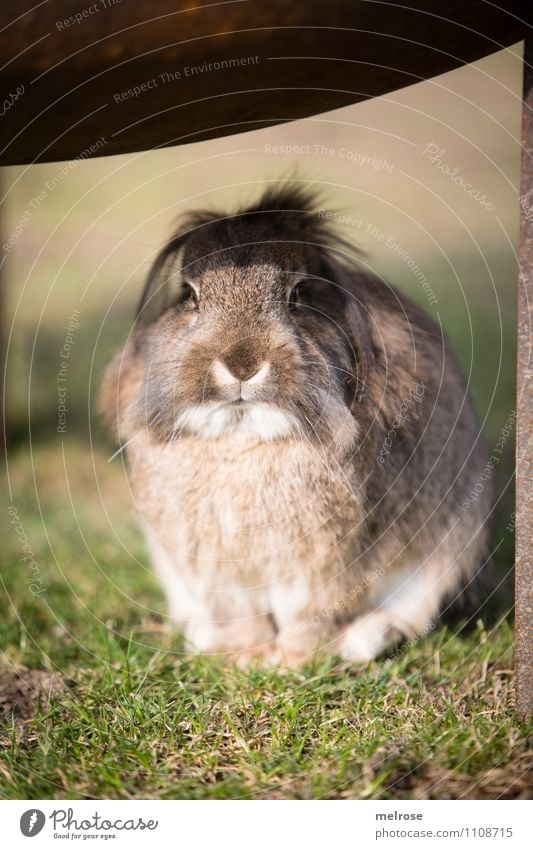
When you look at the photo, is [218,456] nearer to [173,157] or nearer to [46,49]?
[46,49]

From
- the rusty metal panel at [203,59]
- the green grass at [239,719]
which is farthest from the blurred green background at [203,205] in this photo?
the rusty metal panel at [203,59]

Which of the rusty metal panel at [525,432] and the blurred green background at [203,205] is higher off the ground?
the blurred green background at [203,205]

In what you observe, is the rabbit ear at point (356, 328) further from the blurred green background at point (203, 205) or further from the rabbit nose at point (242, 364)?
the blurred green background at point (203, 205)

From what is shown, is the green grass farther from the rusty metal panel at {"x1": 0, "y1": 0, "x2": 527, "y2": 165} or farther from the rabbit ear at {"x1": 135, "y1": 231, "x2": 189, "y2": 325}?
the rusty metal panel at {"x1": 0, "y1": 0, "x2": 527, "y2": 165}

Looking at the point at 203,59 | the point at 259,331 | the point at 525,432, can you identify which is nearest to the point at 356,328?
the point at 259,331

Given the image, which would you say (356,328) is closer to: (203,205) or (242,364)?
(242,364)
